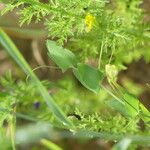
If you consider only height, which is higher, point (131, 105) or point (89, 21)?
point (89, 21)

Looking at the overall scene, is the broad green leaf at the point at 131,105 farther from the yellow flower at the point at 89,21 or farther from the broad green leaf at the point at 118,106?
the yellow flower at the point at 89,21

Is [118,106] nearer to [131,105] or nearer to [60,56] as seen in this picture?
[131,105]

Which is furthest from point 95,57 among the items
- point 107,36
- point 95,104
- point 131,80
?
point 131,80

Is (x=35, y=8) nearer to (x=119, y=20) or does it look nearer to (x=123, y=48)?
(x=119, y=20)

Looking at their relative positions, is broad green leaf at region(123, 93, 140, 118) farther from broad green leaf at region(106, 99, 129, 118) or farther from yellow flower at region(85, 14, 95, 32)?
yellow flower at region(85, 14, 95, 32)

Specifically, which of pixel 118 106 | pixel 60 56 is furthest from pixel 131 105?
pixel 60 56

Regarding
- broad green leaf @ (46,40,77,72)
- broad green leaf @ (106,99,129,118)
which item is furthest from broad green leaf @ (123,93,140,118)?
broad green leaf @ (46,40,77,72)
